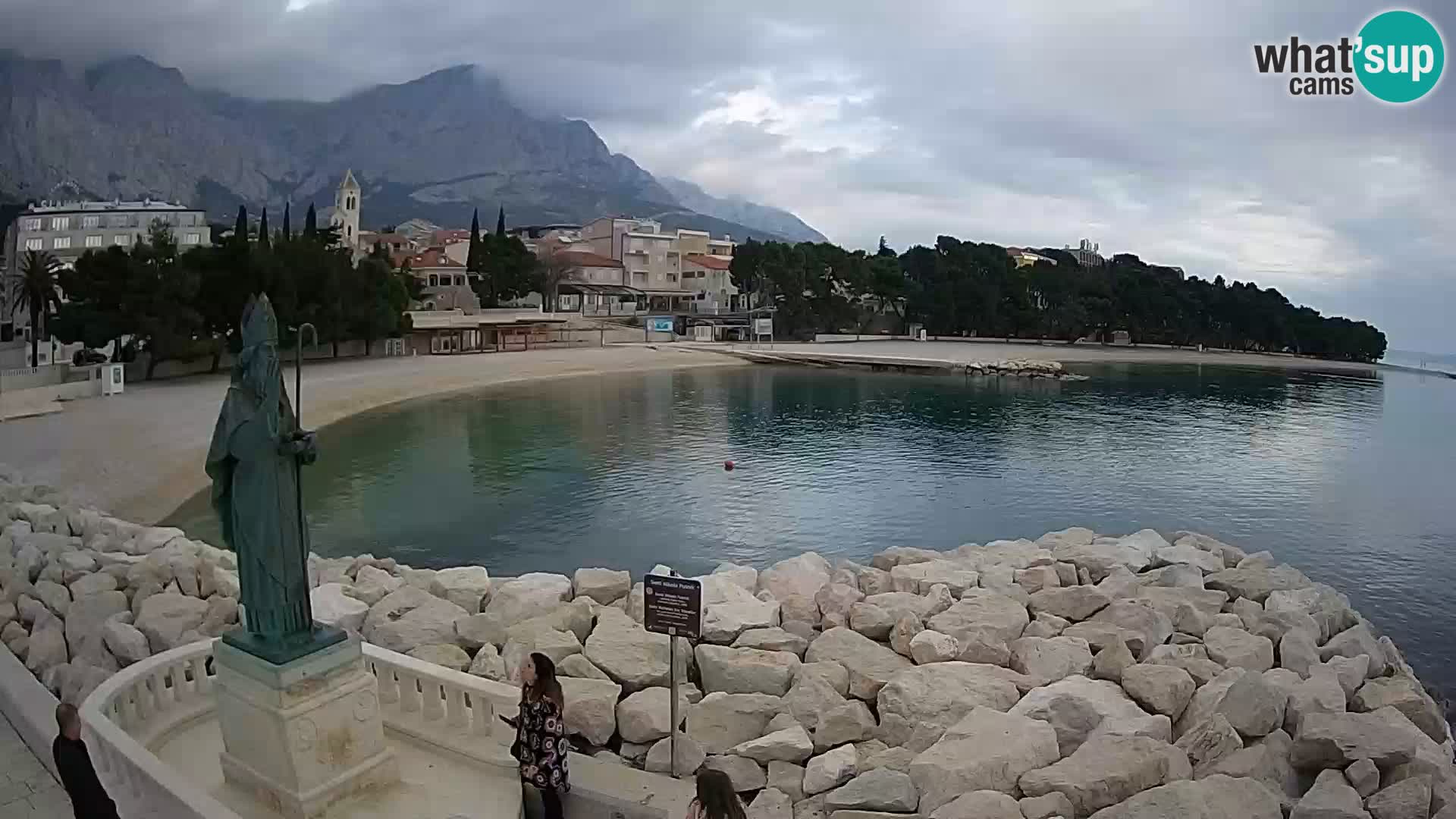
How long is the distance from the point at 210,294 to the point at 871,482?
24902mm

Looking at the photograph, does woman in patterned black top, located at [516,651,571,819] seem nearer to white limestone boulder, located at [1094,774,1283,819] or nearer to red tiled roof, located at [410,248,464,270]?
white limestone boulder, located at [1094,774,1283,819]

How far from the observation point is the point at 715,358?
165 ft

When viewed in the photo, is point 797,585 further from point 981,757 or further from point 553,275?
point 553,275

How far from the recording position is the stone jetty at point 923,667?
5.09 metres

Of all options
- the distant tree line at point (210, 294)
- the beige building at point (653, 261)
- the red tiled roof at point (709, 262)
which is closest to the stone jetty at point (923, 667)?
the distant tree line at point (210, 294)

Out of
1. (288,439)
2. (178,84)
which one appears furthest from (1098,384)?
(178,84)

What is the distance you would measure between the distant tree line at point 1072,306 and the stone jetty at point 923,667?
55.5m

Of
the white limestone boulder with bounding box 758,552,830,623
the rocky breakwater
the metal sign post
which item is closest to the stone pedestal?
the metal sign post

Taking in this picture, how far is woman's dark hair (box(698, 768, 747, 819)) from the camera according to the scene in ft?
10.2

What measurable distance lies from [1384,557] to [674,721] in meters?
13.5

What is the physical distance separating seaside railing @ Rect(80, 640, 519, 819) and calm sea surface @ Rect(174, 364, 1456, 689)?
24.1 feet

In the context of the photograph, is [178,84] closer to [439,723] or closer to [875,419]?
[875,419]

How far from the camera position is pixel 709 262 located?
73500mm

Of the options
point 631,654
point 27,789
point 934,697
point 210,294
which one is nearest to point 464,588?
point 631,654
